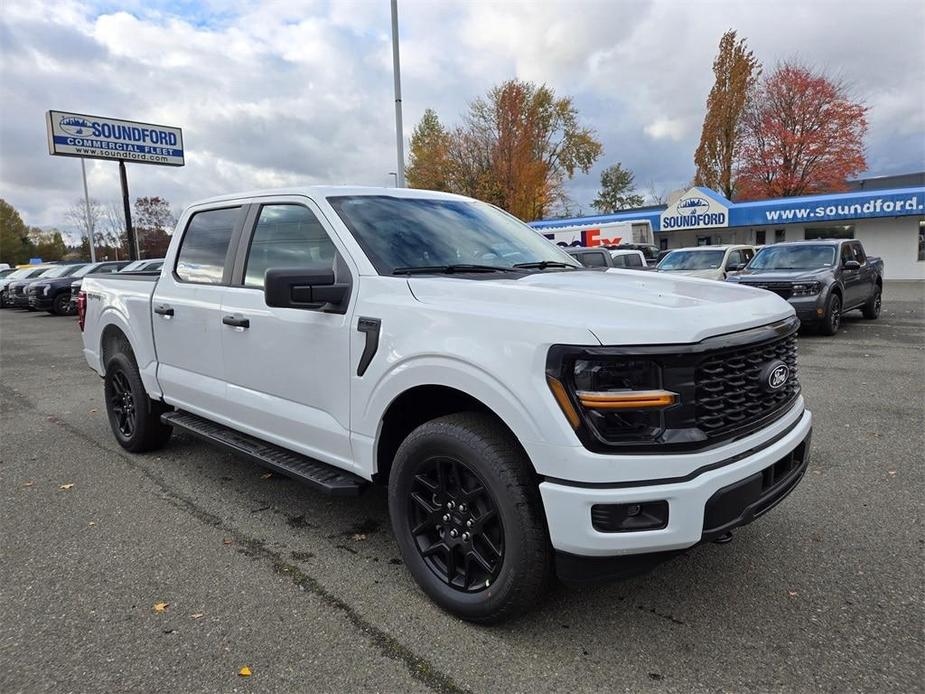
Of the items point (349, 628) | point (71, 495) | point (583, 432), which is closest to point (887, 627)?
point (583, 432)

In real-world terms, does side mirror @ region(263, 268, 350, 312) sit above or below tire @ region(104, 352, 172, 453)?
above

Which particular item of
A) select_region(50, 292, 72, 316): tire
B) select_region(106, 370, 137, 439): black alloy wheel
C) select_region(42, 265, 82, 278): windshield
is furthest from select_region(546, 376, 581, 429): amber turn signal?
select_region(42, 265, 82, 278): windshield

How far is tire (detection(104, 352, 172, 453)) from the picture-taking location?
4949mm

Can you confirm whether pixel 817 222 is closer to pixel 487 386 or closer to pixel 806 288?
pixel 806 288

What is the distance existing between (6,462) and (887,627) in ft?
20.1

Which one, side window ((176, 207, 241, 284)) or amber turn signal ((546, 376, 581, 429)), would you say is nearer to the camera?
amber turn signal ((546, 376, 581, 429))

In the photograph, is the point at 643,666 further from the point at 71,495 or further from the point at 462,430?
the point at 71,495

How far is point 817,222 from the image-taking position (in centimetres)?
2981

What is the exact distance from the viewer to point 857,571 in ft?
10.1

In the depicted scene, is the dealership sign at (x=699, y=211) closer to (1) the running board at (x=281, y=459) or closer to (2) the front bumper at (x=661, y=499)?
(1) the running board at (x=281, y=459)

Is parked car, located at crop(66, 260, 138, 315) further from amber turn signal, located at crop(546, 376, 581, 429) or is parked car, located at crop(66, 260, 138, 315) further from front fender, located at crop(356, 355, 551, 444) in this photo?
amber turn signal, located at crop(546, 376, 581, 429)

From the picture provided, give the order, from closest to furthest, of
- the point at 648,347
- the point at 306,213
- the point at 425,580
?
the point at 648,347 < the point at 425,580 < the point at 306,213

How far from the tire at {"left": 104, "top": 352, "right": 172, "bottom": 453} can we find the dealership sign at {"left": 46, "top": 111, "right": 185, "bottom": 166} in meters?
26.5

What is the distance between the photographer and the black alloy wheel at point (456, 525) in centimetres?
258
